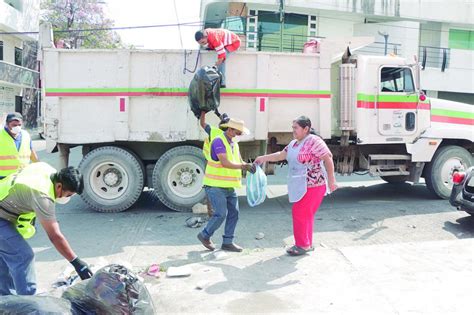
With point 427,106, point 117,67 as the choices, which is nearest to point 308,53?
point 427,106

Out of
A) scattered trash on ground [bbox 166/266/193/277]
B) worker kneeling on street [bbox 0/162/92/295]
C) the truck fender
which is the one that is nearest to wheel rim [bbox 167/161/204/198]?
scattered trash on ground [bbox 166/266/193/277]

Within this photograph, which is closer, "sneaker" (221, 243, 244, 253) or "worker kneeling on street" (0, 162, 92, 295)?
"worker kneeling on street" (0, 162, 92, 295)

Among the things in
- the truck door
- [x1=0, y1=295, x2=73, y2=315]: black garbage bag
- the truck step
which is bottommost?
[x1=0, y1=295, x2=73, y2=315]: black garbage bag

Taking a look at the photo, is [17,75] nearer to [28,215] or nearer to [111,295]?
[28,215]

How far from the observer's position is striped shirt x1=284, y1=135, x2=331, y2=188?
4.82 meters

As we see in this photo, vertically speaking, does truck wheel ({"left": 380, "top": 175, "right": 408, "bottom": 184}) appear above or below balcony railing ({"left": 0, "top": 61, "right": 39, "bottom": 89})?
below

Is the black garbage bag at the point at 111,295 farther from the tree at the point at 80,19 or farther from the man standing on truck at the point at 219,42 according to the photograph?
the tree at the point at 80,19

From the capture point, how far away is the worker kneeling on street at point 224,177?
16.4ft

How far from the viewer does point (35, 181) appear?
298cm

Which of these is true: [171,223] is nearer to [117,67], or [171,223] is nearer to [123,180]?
[123,180]

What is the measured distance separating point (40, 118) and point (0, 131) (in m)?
1.25

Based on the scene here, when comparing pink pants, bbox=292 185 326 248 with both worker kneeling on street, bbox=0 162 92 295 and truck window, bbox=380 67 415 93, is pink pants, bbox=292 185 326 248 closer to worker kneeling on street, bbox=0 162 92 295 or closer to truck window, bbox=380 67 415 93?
worker kneeling on street, bbox=0 162 92 295

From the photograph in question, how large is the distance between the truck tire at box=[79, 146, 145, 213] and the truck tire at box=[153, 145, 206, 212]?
13.7 inches

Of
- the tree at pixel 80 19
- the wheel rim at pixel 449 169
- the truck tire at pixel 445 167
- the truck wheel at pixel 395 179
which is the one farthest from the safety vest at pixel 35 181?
the tree at pixel 80 19
